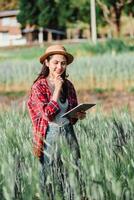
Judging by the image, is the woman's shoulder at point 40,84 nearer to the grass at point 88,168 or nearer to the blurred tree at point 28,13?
the grass at point 88,168

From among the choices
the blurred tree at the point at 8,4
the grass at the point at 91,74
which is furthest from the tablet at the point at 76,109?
the blurred tree at the point at 8,4

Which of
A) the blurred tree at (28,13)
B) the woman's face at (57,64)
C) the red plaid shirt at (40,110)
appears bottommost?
the blurred tree at (28,13)

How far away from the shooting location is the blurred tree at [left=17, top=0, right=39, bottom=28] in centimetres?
4297

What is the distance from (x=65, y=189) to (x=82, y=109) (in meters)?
0.73

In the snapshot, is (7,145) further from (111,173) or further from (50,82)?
(111,173)

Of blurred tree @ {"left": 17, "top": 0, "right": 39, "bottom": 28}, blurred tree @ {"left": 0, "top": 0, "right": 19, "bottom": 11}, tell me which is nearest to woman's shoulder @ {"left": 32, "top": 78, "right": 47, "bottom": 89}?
blurred tree @ {"left": 17, "top": 0, "right": 39, "bottom": 28}

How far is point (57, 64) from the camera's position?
3.38 m

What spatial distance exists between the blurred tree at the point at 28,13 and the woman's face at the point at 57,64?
39872 millimetres

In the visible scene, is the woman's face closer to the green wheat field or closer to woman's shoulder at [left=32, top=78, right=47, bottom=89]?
woman's shoulder at [left=32, top=78, right=47, bottom=89]

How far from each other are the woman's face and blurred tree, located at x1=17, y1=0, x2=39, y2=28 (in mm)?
39872

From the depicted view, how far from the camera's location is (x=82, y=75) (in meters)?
13.9

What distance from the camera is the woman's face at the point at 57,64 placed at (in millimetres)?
3357

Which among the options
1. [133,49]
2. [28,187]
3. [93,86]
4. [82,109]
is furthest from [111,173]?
[133,49]

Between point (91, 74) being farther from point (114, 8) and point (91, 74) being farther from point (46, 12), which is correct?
point (46, 12)
